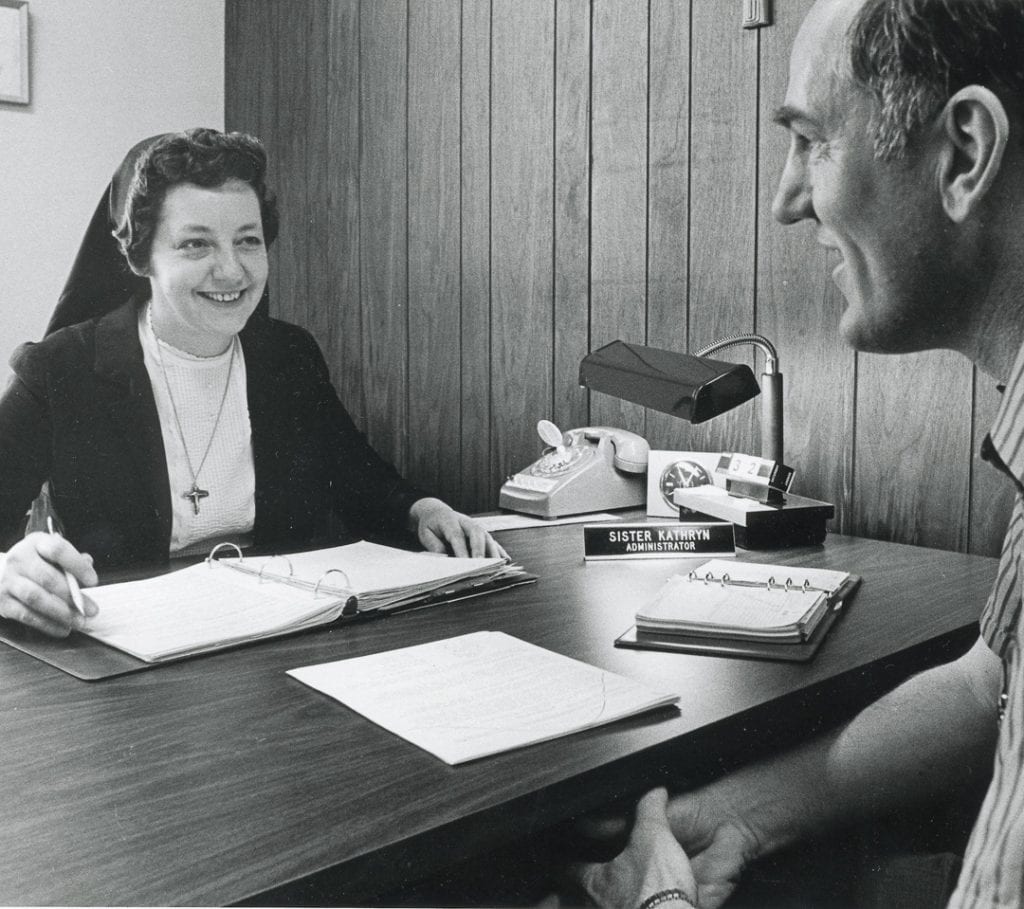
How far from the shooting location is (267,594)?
120 centimetres

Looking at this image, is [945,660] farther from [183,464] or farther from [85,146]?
[85,146]

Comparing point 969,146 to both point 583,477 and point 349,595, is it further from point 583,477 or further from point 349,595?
point 583,477

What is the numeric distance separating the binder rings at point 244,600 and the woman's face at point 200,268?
3.82 ft

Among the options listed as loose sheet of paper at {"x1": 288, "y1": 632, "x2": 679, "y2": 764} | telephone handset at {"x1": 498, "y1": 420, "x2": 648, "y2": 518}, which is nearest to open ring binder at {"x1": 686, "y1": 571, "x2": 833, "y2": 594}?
loose sheet of paper at {"x1": 288, "y1": 632, "x2": 679, "y2": 764}

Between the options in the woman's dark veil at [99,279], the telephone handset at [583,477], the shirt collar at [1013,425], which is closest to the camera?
the shirt collar at [1013,425]

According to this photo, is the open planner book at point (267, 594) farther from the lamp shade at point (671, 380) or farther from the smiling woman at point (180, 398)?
the smiling woman at point (180, 398)

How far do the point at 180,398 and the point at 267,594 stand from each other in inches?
51.4

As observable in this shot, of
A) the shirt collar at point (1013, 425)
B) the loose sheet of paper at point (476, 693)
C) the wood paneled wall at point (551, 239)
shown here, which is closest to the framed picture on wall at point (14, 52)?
the wood paneled wall at point (551, 239)

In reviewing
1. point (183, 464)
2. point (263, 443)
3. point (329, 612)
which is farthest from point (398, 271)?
point (329, 612)

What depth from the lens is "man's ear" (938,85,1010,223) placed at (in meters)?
0.81

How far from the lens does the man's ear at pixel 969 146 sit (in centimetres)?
81

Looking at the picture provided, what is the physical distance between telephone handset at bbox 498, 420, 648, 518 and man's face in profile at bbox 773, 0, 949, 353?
38.4 inches

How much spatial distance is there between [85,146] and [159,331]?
2.06 ft

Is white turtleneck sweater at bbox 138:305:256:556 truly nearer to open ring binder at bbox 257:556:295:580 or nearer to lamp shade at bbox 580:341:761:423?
open ring binder at bbox 257:556:295:580
